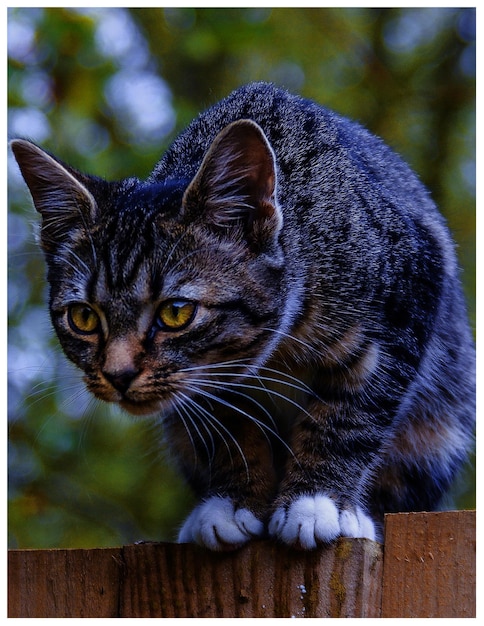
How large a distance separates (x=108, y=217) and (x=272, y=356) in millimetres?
560

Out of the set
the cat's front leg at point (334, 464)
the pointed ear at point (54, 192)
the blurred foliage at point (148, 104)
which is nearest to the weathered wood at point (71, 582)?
the cat's front leg at point (334, 464)

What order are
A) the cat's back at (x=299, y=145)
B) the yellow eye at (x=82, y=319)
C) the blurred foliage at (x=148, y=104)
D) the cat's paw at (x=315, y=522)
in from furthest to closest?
the blurred foliage at (x=148, y=104)
the cat's back at (x=299, y=145)
the yellow eye at (x=82, y=319)
the cat's paw at (x=315, y=522)

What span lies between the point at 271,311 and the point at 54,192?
0.64 meters

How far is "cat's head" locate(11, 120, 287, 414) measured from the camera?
190 cm

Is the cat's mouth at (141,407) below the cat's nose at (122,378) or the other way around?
below

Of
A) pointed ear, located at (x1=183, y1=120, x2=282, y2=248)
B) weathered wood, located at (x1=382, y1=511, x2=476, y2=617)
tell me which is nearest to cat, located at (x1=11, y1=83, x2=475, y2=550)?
pointed ear, located at (x1=183, y1=120, x2=282, y2=248)

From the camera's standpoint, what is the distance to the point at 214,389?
2125 mm

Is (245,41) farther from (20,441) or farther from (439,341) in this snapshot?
(20,441)

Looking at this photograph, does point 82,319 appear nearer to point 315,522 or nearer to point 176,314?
point 176,314

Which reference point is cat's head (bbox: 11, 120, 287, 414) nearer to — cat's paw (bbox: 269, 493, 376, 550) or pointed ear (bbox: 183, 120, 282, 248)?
pointed ear (bbox: 183, 120, 282, 248)

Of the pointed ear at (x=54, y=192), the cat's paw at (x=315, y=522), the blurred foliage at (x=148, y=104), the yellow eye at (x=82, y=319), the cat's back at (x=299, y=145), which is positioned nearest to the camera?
the cat's paw at (x=315, y=522)

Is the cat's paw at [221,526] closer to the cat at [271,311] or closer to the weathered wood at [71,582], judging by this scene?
the cat at [271,311]

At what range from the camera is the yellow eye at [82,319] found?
2.00 metres
